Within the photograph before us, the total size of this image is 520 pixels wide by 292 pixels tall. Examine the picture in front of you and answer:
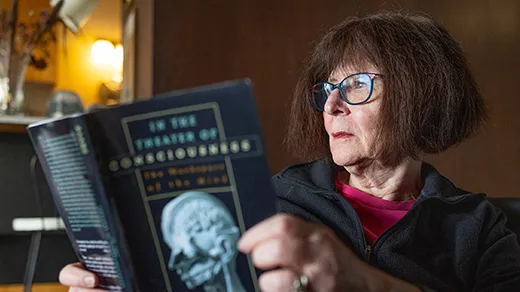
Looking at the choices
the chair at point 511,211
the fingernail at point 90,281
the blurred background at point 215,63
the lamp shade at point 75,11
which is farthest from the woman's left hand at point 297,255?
the lamp shade at point 75,11

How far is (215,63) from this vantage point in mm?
2428

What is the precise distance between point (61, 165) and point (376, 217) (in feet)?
2.24

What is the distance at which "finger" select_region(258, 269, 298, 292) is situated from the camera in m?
0.67

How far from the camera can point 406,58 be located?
1.27m

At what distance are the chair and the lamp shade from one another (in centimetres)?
170

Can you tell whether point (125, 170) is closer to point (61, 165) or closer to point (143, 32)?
point (61, 165)

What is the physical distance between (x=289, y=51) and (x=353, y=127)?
1342 millimetres

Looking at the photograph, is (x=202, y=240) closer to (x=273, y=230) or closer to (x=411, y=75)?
(x=273, y=230)

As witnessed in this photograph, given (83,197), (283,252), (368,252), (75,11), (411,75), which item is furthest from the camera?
(75,11)

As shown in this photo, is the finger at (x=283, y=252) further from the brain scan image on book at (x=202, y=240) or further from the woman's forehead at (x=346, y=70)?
the woman's forehead at (x=346, y=70)

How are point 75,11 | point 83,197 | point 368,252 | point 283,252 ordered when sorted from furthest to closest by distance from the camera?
point 75,11 → point 368,252 → point 83,197 → point 283,252

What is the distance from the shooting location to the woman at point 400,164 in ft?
3.91

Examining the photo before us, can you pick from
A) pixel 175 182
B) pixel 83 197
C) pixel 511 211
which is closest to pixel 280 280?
pixel 175 182

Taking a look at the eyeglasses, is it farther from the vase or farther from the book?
the vase
